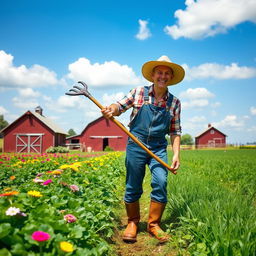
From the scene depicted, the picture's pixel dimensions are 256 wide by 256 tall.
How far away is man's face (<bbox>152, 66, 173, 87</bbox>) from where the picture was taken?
337 cm

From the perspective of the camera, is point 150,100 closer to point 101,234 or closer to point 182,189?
point 182,189

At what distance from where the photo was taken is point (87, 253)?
170 centimetres

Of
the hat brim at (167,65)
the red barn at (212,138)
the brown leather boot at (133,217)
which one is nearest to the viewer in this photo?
the brown leather boot at (133,217)

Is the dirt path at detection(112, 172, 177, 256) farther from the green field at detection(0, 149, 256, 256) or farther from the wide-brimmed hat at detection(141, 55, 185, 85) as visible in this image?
the wide-brimmed hat at detection(141, 55, 185, 85)

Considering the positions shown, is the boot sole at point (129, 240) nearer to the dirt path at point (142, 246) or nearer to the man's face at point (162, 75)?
the dirt path at point (142, 246)

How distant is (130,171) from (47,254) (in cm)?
196

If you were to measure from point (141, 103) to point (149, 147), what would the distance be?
0.56 metres

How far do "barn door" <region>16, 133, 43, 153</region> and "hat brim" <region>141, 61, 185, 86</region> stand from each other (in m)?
27.1

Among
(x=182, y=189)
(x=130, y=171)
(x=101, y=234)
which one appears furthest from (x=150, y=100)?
(x=101, y=234)

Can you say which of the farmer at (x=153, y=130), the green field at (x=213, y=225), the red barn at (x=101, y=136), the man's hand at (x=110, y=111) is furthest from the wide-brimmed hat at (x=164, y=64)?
the red barn at (x=101, y=136)

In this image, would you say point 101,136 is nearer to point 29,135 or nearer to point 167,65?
point 29,135

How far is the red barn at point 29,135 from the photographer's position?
95.4 feet

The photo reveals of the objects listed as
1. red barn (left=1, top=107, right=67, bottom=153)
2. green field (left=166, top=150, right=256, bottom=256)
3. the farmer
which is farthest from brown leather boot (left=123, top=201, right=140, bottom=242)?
red barn (left=1, top=107, right=67, bottom=153)

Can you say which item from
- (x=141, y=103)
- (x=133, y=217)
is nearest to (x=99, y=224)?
(x=133, y=217)
